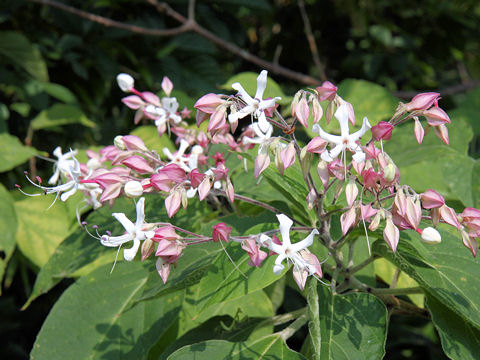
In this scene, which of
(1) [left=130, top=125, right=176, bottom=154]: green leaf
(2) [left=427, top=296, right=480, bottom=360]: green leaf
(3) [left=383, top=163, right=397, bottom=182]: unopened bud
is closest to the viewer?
(3) [left=383, top=163, right=397, bottom=182]: unopened bud

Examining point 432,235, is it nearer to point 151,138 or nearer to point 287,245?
point 287,245

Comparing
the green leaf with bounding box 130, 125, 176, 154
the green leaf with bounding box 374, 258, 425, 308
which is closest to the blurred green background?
the green leaf with bounding box 130, 125, 176, 154

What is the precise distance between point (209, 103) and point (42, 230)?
821mm

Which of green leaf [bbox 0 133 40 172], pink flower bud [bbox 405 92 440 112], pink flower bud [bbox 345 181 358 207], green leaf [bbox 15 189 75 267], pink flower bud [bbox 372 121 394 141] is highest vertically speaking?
pink flower bud [bbox 405 92 440 112]

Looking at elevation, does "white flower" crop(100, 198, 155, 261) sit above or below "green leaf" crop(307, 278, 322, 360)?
above

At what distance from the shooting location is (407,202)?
1.85 ft

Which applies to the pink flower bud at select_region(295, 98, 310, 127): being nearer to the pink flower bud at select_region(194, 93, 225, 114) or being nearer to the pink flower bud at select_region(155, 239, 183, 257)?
the pink flower bud at select_region(194, 93, 225, 114)

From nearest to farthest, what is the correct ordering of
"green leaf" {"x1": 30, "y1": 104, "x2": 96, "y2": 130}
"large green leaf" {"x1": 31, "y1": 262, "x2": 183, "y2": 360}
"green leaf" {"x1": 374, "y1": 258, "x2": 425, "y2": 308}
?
"large green leaf" {"x1": 31, "y1": 262, "x2": 183, "y2": 360}, "green leaf" {"x1": 374, "y1": 258, "x2": 425, "y2": 308}, "green leaf" {"x1": 30, "y1": 104, "x2": 96, "y2": 130}

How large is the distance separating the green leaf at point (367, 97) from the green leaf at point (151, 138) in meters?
0.51

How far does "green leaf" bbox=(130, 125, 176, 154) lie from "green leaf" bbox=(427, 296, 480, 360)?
0.74 m

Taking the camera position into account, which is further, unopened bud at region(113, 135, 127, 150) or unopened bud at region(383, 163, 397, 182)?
unopened bud at region(113, 135, 127, 150)

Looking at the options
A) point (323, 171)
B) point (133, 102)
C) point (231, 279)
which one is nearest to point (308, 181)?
point (323, 171)

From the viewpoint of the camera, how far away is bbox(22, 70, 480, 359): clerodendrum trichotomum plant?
60 cm

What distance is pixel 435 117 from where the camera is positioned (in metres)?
0.63
